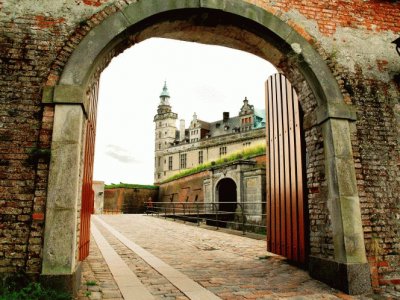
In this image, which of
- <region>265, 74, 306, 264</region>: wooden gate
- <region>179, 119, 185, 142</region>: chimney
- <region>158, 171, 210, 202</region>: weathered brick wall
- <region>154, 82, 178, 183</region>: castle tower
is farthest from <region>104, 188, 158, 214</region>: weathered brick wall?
<region>265, 74, 306, 264</region>: wooden gate

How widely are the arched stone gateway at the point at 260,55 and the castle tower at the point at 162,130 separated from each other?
1972 inches

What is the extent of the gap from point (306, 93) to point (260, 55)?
3.34ft

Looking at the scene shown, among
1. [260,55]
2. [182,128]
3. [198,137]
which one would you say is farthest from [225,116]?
[260,55]

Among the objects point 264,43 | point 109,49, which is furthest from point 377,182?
point 109,49

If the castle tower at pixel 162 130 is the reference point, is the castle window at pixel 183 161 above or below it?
below

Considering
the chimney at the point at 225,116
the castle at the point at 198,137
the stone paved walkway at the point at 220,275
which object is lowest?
the stone paved walkway at the point at 220,275

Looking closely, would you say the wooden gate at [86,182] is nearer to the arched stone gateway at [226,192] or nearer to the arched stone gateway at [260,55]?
the arched stone gateway at [260,55]

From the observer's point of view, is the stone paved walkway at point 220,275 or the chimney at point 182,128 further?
the chimney at point 182,128

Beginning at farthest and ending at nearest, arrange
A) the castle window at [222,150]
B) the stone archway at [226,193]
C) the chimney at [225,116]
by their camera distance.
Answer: the chimney at [225,116] → the castle window at [222,150] → the stone archway at [226,193]

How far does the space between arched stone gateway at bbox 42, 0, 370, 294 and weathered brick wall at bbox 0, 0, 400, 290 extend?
4.8 inches

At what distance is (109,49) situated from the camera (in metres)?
4.38

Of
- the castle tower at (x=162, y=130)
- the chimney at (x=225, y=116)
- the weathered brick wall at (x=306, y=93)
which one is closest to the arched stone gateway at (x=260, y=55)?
the weathered brick wall at (x=306, y=93)

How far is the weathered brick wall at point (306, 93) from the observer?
372cm

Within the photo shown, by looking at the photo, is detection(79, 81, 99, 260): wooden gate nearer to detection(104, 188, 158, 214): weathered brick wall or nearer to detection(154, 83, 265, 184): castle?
detection(104, 188, 158, 214): weathered brick wall
